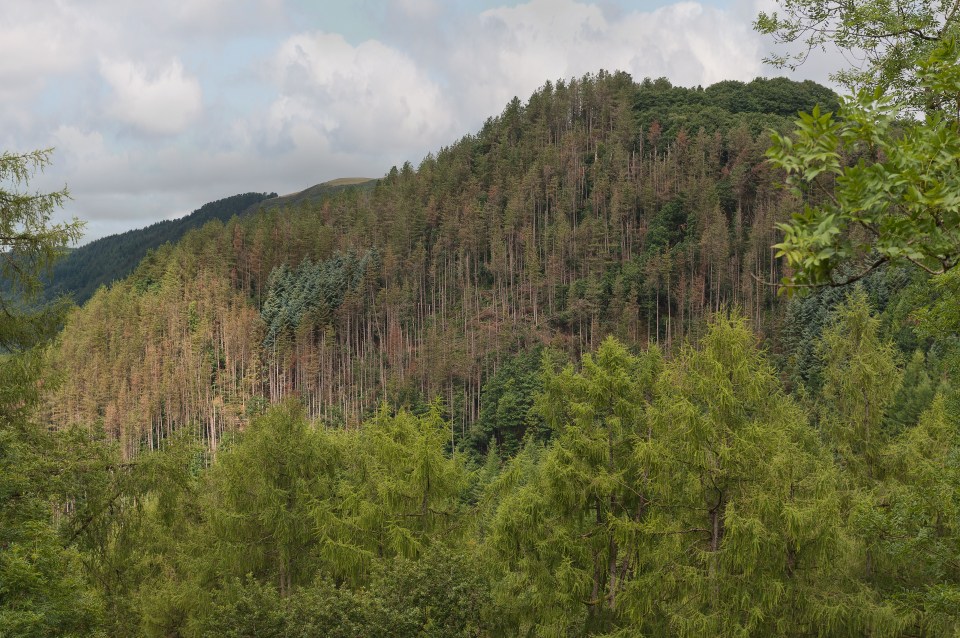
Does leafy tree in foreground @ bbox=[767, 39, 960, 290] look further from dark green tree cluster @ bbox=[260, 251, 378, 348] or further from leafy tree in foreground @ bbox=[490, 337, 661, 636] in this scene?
dark green tree cluster @ bbox=[260, 251, 378, 348]

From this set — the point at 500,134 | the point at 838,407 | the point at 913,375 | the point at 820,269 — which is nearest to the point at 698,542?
the point at 838,407

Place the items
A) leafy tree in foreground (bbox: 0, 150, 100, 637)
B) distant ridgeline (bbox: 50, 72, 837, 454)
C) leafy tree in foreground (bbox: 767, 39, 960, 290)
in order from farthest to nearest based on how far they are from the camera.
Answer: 1. distant ridgeline (bbox: 50, 72, 837, 454)
2. leafy tree in foreground (bbox: 0, 150, 100, 637)
3. leafy tree in foreground (bbox: 767, 39, 960, 290)

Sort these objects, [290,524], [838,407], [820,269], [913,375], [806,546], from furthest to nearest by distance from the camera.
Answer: [913,375] < [290,524] < [838,407] < [806,546] < [820,269]

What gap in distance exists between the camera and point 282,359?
79.1m

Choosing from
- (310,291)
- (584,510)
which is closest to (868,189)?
(584,510)

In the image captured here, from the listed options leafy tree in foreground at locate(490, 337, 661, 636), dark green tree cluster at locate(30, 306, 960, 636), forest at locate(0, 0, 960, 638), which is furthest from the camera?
leafy tree in foreground at locate(490, 337, 661, 636)

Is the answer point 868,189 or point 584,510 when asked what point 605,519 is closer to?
point 584,510

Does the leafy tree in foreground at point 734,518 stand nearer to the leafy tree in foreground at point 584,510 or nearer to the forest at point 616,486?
the forest at point 616,486

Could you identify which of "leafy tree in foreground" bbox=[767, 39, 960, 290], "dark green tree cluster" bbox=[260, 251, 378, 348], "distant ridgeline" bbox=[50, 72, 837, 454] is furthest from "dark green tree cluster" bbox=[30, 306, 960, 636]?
"dark green tree cluster" bbox=[260, 251, 378, 348]

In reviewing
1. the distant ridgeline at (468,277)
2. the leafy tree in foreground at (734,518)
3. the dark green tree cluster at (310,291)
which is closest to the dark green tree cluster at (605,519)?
the leafy tree in foreground at (734,518)

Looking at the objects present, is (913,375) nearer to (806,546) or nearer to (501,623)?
(806,546)

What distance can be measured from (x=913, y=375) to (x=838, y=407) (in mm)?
25965

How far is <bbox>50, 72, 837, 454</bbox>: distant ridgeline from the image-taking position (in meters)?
67.2

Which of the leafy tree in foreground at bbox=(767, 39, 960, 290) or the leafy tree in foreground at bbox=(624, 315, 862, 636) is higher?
the leafy tree in foreground at bbox=(767, 39, 960, 290)
